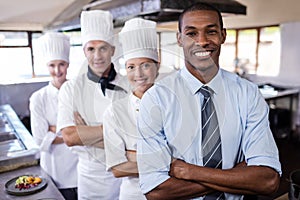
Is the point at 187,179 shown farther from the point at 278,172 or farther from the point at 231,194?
the point at 278,172

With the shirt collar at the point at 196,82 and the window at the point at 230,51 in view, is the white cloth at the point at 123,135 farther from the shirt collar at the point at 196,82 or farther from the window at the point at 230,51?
the window at the point at 230,51

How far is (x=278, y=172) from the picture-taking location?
1008 mm

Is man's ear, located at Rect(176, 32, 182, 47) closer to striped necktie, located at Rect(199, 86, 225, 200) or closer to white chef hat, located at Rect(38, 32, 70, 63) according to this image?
striped necktie, located at Rect(199, 86, 225, 200)

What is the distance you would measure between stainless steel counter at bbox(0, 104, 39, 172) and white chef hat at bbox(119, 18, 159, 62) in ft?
3.69

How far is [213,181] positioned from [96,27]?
37.2 inches

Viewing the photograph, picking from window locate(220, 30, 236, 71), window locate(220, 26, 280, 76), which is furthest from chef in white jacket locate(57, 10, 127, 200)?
window locate(220, 30, 236, 71)

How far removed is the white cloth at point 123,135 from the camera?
1.23 m

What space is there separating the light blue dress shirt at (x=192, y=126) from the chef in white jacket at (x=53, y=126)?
1.09 m

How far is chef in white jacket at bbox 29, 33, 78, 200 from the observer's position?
6.43 ft

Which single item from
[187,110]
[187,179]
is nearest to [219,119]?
[187,110]

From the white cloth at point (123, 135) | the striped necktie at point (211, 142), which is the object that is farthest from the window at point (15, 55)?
the striped necktie at point (211, 142)

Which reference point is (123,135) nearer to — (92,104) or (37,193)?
(92,104)

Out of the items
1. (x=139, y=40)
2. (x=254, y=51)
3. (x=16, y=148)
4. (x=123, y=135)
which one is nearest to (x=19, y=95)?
(x=16, y=148)

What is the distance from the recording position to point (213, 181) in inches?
37.9
